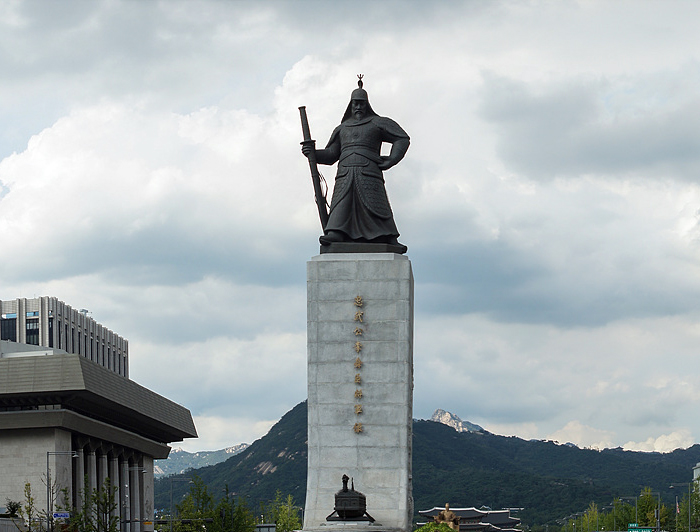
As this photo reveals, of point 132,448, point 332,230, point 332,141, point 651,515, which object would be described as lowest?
point 651,515

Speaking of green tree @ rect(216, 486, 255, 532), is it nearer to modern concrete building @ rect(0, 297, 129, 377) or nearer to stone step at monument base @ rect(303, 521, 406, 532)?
stone step at monument base @ rect(303, 521, 406, 532)

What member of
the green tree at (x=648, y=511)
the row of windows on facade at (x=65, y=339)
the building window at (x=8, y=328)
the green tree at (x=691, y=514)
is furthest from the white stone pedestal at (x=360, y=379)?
the building window at (x=8, y=328)

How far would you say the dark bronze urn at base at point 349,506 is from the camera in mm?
29203

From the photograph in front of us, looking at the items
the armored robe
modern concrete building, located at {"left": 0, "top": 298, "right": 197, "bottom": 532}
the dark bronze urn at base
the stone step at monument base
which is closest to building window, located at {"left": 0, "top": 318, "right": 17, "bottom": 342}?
modern concrete building, located at {"left": 0, "top": 298, "right": 197, "bottom": 532}

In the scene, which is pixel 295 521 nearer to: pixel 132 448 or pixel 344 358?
pixel 132 448

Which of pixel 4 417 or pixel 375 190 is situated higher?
pixel 375 190

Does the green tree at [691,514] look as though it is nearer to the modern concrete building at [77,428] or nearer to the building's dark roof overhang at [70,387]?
the modern concrete building at [77,428]

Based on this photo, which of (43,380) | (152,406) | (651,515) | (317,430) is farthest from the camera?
(651,515)

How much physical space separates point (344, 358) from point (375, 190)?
496cm

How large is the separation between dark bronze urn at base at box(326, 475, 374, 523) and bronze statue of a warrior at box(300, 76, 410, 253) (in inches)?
275

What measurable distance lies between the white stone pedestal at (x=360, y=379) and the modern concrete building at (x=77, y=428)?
26.6 meters

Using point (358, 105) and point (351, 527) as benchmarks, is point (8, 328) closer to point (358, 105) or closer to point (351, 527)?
point (358, 105)

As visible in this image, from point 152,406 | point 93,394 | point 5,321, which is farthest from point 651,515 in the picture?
point 5,321

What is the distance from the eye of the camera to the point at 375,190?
33062 millimetres
